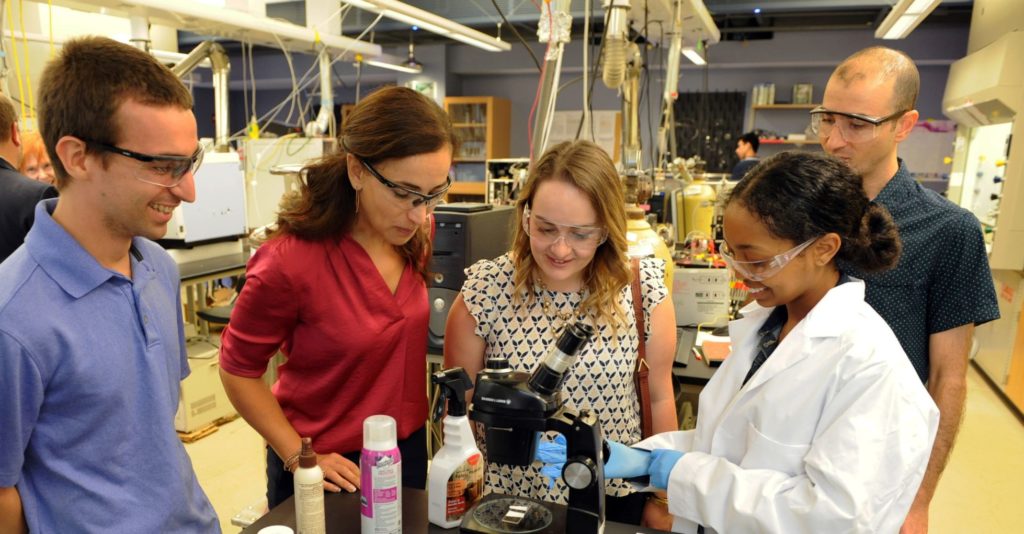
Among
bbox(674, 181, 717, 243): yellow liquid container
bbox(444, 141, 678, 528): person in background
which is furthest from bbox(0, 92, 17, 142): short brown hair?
bbox(674, 181, 717, 243): yellow liquid container

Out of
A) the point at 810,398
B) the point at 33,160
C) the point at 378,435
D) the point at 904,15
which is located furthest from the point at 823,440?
the point at 904,15

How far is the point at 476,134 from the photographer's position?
8953 millimetres

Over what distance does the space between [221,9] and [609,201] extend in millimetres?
2461

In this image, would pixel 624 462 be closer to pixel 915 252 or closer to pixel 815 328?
pixel 815 328

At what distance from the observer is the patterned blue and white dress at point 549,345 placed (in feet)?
4.28

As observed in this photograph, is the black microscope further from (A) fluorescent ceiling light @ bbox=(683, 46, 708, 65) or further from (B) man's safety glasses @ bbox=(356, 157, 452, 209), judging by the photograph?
(A) fluorescent ceiling light @ bbox=(683, 46, 708, 65)

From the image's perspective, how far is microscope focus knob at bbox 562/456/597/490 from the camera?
35.8 inches

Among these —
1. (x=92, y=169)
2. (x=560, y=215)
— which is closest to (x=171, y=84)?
(x=92, y=169)

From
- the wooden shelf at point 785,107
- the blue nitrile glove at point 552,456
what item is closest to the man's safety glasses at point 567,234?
the blue nitrile glove at point 552,456

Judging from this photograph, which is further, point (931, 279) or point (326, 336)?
point (931, 279)

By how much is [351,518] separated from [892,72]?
4.82 feet

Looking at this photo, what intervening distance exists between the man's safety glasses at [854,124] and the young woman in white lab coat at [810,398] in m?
0.52

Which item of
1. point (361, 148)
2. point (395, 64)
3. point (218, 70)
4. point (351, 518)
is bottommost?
point (351, 518)

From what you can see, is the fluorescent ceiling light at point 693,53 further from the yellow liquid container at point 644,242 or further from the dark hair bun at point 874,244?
the dark hair bun at point 874,244
